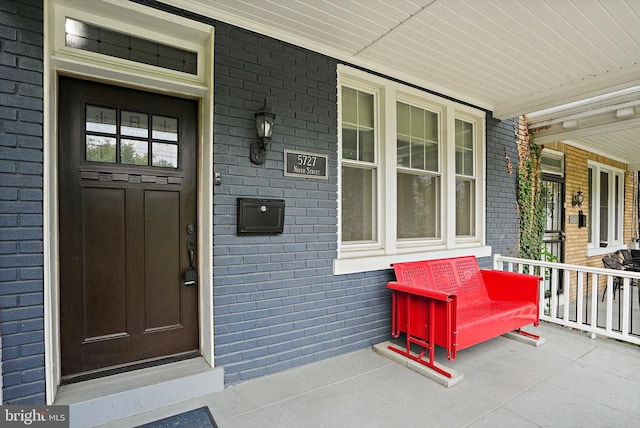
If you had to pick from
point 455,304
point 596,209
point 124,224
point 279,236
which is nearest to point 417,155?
point 455,304

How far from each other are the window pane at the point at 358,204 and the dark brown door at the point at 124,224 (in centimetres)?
144

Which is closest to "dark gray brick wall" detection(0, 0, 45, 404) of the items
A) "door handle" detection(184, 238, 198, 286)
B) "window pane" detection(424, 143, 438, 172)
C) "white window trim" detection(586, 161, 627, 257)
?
"door handle" detection(184, 238, 198, 286)

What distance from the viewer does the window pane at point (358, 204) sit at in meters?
3.30

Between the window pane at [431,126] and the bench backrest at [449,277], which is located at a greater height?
the window pane at [431,126]

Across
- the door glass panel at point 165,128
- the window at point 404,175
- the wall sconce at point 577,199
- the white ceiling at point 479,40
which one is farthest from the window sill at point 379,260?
the wall sconce at point 577,199

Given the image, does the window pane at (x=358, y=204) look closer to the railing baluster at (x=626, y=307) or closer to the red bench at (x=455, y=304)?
the red bench at (x=455, y=304)

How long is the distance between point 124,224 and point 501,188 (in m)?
4.58

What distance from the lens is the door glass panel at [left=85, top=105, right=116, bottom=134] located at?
7.61 feet

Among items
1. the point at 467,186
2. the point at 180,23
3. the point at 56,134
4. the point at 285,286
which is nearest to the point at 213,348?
the point at 285,286

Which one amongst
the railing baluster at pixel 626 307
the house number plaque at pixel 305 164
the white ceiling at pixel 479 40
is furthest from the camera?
the railing baluster at pixel 626 307

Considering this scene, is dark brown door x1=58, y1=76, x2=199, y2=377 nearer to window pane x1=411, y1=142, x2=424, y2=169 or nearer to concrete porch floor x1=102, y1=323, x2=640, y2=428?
concrete porch floor x1=102, y1=323, x2=640, y2=428

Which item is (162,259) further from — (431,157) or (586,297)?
(586,297)

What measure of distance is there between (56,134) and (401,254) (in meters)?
3.09

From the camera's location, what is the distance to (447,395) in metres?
2.41
